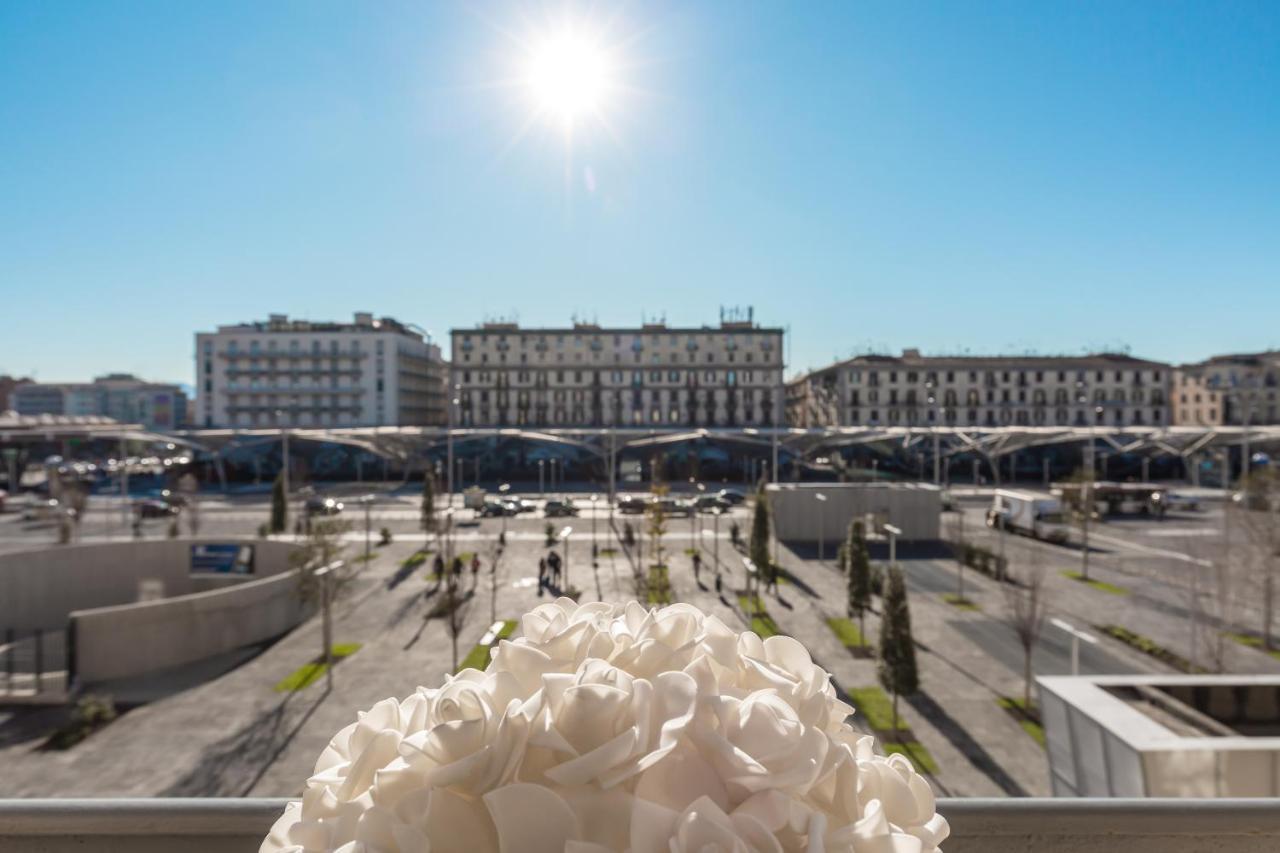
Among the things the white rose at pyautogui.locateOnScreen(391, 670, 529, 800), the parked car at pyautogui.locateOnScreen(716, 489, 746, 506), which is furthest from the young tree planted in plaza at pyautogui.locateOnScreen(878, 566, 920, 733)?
the parked car at pyautogui.locateOnScreen(716, 489, 746, 506)

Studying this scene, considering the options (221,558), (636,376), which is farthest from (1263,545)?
(636,376)

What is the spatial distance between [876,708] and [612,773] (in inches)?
356

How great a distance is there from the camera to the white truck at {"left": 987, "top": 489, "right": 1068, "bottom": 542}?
816 inches

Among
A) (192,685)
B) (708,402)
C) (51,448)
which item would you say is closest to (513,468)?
(708,402)

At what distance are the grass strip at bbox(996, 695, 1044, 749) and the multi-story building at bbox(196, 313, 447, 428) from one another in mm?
56056

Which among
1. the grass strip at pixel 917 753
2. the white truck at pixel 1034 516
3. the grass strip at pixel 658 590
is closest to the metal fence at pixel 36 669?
the grass strip at pixel 658 590

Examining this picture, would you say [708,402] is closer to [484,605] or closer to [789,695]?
[484,605]

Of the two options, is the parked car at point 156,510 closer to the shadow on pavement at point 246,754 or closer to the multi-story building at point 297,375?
the shadow on pavement at point 246,754

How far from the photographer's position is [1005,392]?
5247cm

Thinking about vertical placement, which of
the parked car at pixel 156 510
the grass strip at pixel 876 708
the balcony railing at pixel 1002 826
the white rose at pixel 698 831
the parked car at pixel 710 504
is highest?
the white rose at pixel 698 831

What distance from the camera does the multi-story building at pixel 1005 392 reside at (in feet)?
171

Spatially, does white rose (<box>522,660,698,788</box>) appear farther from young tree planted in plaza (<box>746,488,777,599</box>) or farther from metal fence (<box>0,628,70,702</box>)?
metal fence (<box>0,628,70,702</box>)

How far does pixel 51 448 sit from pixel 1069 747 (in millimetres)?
66144

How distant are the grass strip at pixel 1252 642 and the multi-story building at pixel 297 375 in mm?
56642
